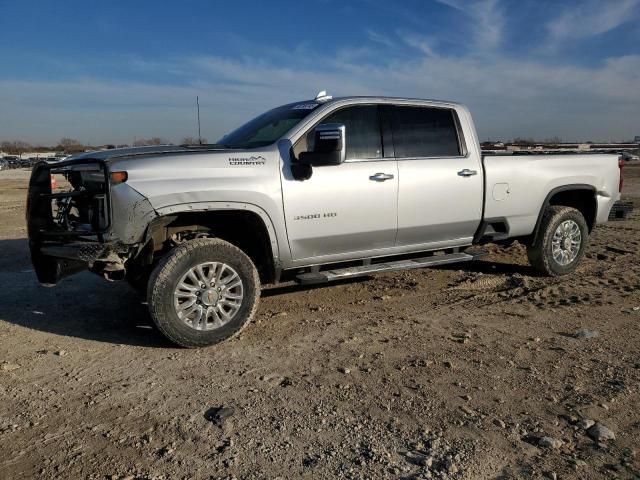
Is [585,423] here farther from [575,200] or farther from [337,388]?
[575,200]

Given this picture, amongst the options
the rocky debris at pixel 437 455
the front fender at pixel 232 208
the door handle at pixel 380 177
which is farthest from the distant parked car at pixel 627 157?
the rocky debris at pixel 437 455

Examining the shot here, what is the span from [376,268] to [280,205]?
1.15 metres

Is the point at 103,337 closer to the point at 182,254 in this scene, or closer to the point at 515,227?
the point at 182,254

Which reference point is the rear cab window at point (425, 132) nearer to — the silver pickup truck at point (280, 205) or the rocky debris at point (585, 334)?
the silver pickup truck at point (280, 205)

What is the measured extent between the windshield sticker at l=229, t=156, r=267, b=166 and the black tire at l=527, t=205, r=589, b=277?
360cm

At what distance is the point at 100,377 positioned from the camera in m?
3.86

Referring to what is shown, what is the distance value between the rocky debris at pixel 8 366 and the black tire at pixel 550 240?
213 inches

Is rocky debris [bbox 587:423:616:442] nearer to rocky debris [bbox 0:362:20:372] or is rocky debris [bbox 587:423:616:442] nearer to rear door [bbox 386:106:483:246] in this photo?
rear door [bbox 386:106:483:246]

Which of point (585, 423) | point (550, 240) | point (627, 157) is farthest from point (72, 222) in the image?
point (627, 157)

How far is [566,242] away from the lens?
21.9 feet

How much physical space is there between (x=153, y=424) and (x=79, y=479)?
22.5 inches

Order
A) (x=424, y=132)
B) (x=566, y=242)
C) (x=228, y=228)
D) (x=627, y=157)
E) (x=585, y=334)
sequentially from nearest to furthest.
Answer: (x=585, y=334), (x=228, y=228), (x=424, y=132), (x=566, y=242), (x=627, y=157)

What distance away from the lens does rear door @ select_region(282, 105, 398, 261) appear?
4.83 metres

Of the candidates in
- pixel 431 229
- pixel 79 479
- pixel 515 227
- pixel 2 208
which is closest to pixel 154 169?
pixel 79 479
